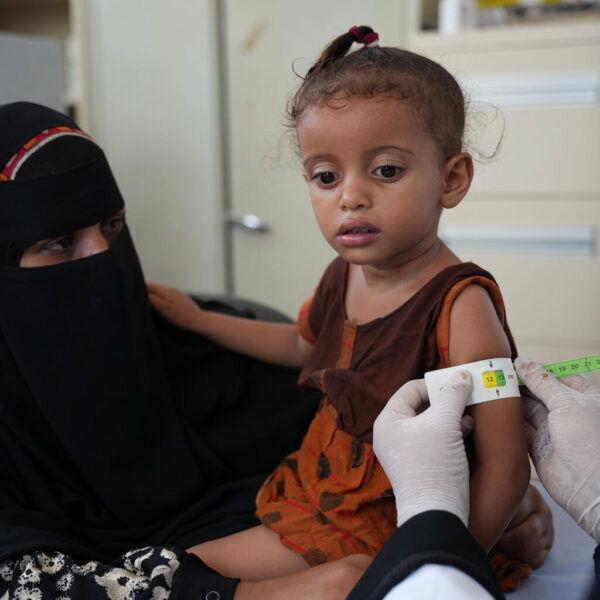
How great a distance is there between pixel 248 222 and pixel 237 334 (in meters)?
1.79

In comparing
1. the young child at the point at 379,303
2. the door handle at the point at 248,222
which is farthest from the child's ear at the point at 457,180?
the door handle at the point at 248,222

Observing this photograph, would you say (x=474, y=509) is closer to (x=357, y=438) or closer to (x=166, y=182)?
(x=357, y=438)

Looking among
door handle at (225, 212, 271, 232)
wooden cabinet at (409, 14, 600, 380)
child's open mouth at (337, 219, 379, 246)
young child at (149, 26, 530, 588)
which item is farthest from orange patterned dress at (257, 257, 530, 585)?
door handle at (225, 212, 271, 232)

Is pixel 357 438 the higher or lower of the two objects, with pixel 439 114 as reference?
lower

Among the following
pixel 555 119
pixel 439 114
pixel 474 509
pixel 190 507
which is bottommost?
pixel 190 507

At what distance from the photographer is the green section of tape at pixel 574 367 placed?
94 centimetres

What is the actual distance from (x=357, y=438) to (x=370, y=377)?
91 millimetres

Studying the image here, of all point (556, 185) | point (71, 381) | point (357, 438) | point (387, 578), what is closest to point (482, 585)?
point (387, 578)

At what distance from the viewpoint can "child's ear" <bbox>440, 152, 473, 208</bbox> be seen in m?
0.98

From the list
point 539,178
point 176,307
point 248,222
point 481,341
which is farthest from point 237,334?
point 248,222

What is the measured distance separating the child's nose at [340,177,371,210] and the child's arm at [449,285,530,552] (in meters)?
0.21

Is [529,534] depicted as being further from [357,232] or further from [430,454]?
[357,232]

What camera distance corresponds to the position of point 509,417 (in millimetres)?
881

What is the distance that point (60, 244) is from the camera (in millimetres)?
1122
